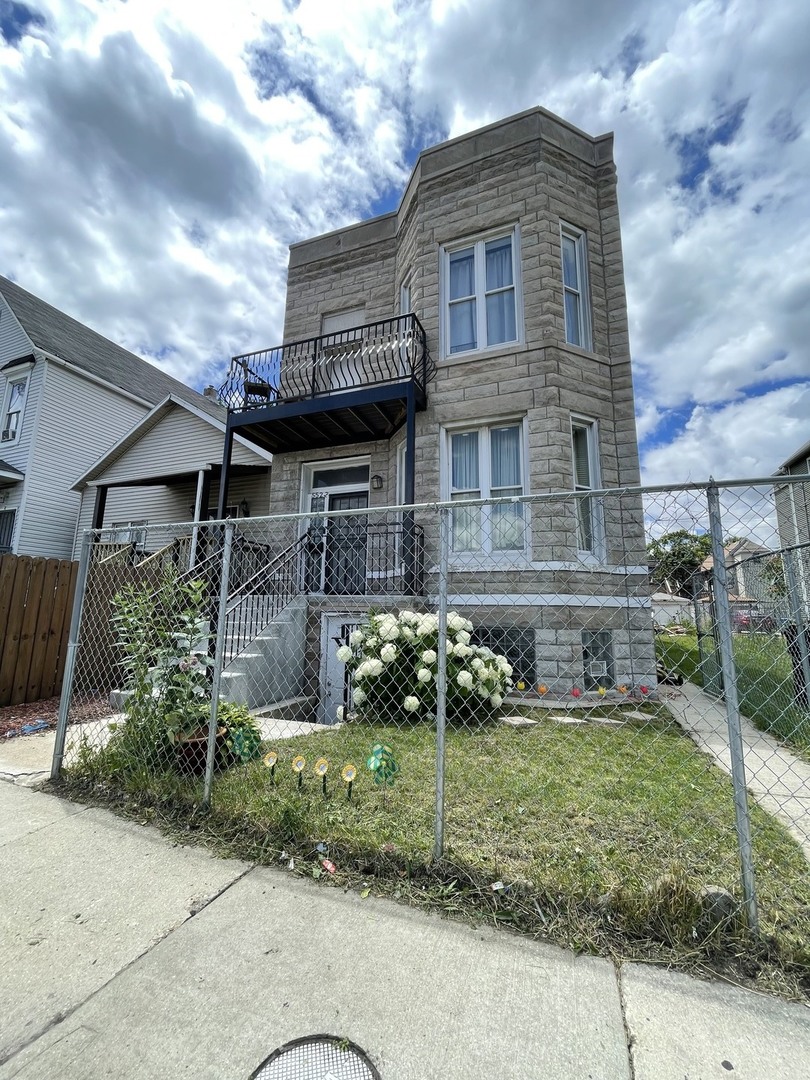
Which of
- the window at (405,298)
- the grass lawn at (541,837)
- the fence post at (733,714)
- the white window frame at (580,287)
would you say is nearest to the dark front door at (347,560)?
the grass lawn at (541,837)

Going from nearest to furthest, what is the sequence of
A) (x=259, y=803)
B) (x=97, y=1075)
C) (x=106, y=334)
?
1. (x=97, y=1075)
2. (x=259, y=803)
3. (x=106, y=334)

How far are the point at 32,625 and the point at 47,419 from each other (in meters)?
10.7

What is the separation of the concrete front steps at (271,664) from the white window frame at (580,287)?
611cm

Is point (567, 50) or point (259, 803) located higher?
point (567, 50)

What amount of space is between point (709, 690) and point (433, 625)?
15.3ft

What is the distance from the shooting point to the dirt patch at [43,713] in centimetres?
486

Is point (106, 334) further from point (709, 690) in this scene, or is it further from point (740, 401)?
point (740, 401)

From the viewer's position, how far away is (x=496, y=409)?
278 inches

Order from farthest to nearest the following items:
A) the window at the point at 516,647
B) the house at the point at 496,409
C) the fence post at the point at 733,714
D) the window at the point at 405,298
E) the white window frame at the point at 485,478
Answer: the window at the point at 405,298, the white window frame at the point at 485,478, the house at the point at 496,409, the window at the point at 516,647, the fence post at the point at 733,714

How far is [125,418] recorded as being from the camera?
1541 centimetres

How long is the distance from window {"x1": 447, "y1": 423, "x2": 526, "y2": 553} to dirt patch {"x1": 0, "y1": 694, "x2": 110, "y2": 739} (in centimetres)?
496

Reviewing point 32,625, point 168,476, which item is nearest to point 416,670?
point 32,625

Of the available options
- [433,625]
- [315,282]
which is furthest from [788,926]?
[315,282]

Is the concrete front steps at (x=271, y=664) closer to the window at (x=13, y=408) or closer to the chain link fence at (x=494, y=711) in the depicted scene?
the chain link fence at (x=494, y=711)
